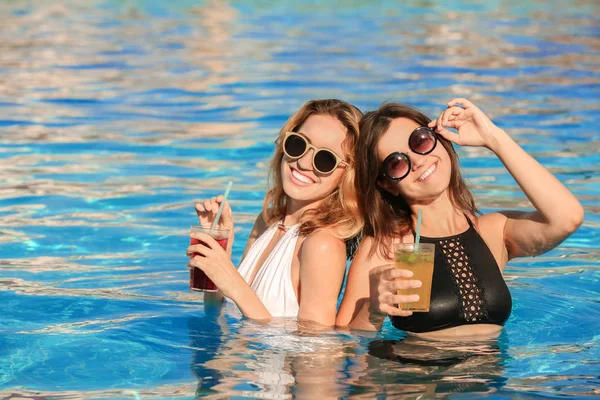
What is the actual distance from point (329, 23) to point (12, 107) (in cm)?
1122

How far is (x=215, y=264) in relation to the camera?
4.52 metres

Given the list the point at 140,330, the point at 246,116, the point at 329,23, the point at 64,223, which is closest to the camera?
the point at 140,330

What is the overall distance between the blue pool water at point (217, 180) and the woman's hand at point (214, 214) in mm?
471

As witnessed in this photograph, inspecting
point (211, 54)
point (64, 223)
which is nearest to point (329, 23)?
point (211, 54)

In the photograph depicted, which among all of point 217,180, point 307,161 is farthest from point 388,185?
point 217,180

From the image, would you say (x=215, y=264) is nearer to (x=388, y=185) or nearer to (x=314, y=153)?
(x=314, y=153)

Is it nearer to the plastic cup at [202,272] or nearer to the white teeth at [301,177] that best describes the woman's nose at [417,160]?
the white teeth at [301,177]

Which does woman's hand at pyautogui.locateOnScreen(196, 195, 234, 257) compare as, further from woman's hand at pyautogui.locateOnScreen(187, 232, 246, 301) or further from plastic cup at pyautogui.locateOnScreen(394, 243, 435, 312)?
plastic cup at pyautogui.locateOnScreen(394, 243, 435, 312)

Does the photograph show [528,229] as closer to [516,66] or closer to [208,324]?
[208,324]

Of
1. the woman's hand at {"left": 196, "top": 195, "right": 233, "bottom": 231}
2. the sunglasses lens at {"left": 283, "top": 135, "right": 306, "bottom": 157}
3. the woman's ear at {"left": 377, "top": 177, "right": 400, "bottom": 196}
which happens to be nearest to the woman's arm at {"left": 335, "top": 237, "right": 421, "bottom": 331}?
the woman's ear at {"left": 377, "top": 177, "right": 400, "bottom": 196}

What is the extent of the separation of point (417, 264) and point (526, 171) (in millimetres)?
777

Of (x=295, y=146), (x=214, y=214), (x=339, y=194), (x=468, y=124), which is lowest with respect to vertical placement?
(x=214, y=214)

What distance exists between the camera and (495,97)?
13.2 m

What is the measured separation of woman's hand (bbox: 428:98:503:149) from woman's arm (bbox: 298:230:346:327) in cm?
76
